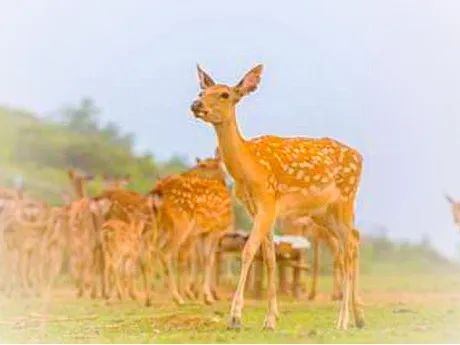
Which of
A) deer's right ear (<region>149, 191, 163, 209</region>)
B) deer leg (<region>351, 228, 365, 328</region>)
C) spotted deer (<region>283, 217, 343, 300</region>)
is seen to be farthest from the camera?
deer's right ear (<region>149, 191, 163, 209</region>)

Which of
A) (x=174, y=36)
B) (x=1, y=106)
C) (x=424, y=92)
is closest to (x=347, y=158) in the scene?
(x=424, y=92)

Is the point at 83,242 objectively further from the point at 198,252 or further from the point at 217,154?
the point at 217,154

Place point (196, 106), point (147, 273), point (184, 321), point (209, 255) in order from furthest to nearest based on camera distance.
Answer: point (209, 255) < point (147, 273) < point (184, 321) < point (196, 106)

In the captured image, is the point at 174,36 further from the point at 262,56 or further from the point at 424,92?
the point at 424,92

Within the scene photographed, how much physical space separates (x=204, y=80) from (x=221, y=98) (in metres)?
0.05

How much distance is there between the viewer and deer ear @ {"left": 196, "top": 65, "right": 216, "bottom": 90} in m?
2.01

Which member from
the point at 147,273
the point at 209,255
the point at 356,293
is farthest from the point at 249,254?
the point at 209,255

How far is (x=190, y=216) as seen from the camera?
2.50 metres

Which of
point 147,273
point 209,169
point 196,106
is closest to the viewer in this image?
point 196,106

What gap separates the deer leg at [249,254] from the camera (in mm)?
2010

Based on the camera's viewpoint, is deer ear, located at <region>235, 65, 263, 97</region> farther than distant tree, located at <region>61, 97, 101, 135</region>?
Answer: No

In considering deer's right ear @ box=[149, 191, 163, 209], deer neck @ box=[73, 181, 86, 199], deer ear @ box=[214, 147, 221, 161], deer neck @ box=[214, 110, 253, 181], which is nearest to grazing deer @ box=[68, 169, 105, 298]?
deer neck @ box=[73, 181, 86, 199]

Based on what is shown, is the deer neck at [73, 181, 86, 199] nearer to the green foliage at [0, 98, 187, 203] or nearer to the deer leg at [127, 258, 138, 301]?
the green foliage at [0, 98, 187, 203]

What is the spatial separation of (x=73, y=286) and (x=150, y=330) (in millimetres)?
358
